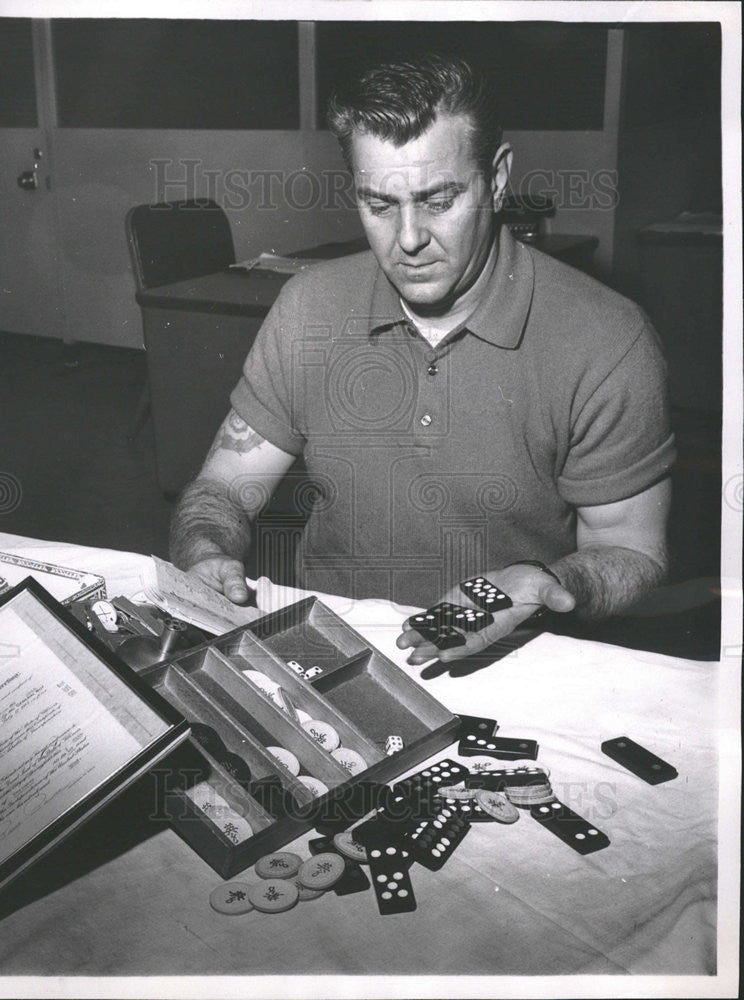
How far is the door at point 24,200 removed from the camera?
42.3 inches

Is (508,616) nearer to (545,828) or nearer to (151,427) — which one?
(545,828)

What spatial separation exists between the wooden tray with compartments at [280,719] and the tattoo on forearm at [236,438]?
1.43 feet

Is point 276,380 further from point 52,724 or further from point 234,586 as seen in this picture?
point 52,724

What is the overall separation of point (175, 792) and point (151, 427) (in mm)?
663

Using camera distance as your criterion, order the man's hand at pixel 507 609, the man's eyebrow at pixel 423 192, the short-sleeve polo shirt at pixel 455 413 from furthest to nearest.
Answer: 1. the short-sleeve polo shirt at pixel 455 413
2. the man's eyebrow at pixel 423 192
3. the man's hand at pixel 507 609

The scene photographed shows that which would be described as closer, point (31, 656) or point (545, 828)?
point (545, 828)

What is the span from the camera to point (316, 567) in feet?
4.77

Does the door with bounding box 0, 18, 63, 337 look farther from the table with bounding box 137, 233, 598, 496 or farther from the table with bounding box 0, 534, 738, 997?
the table with bounding box 0, 534, 738, 997

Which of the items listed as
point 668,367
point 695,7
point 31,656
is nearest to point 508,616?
point 668,367

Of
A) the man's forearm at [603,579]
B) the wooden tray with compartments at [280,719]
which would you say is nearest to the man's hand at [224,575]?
the wooden tray with compartments at [280,719]

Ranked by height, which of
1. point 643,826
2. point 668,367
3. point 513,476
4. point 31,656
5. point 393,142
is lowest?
point 643,826

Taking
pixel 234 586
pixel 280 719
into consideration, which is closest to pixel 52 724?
pixel 280 719

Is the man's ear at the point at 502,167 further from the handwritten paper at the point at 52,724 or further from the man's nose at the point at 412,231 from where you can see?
the handwritten paper at the point at 52,724

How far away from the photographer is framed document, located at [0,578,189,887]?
782 millimetres
